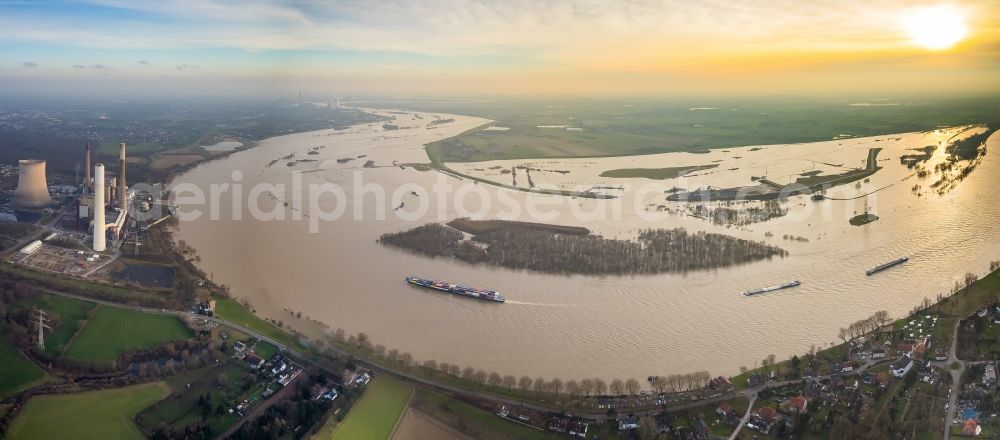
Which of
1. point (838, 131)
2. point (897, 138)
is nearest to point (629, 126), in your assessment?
point (838, 131)

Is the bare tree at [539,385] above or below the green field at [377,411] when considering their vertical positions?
above

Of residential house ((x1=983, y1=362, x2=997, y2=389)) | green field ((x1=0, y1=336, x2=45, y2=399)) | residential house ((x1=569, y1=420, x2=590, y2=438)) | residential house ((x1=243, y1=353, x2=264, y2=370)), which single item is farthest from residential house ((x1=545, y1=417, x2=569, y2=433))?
green field ((x1=0, y1=336, x2=45, y2=399))

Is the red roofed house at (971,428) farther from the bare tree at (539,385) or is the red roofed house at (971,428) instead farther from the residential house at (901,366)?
the bare tree at (539,385)

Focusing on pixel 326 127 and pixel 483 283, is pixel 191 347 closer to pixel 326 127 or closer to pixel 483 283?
pixel 483 283

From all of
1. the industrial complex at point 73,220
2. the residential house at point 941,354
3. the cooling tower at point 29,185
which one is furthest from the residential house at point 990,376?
the cooling tower at point 29,185

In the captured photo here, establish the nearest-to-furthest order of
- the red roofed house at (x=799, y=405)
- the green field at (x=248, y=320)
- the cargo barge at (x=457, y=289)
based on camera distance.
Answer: the red roofed house at (x=799, y=405)
the green field at (x=248, y=320)
the cargo barge at (x=457, y=289)

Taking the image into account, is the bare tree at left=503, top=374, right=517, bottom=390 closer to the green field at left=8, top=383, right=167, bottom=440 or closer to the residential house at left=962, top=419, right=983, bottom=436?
the green field at left=8, top=383, right=167, bottom=440

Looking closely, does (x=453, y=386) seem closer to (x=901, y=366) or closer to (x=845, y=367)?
(x=845, y=367)
